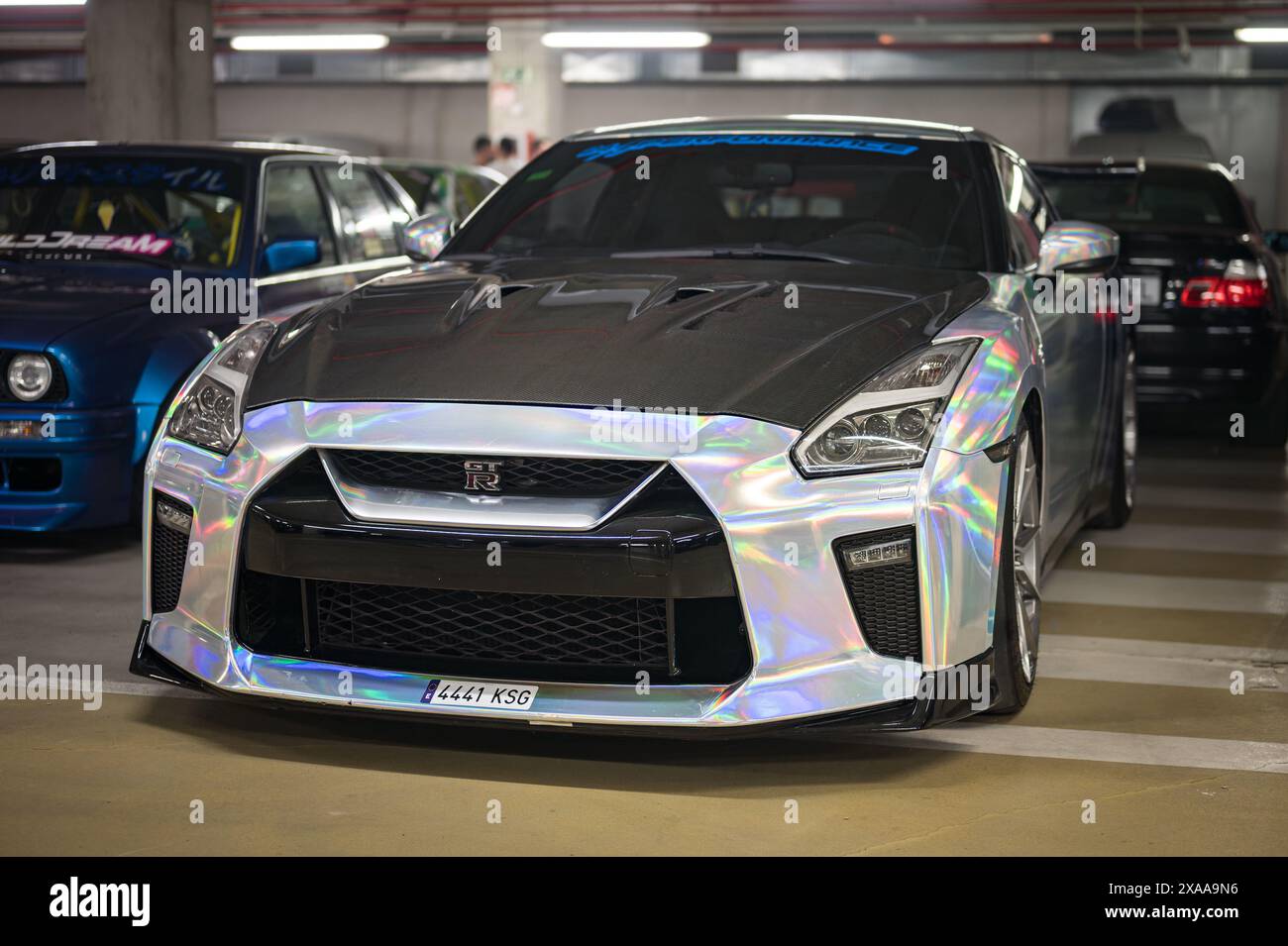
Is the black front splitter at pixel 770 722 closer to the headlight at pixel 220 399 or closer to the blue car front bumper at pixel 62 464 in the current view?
the headlight at pixel 220 399

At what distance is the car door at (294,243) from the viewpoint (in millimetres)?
6480

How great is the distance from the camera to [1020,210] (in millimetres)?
A: 4977

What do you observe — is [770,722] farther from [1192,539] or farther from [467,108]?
[467,108]

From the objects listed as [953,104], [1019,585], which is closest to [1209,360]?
[1019,585]

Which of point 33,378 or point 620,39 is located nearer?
point 33,378

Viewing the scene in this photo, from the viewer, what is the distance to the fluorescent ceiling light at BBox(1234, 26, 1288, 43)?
2067 cm

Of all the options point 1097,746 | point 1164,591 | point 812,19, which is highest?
point 812,19

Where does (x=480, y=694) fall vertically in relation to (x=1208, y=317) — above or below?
below

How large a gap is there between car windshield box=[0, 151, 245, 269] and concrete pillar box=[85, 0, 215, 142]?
618cm

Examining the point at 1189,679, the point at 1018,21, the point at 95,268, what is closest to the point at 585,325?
the point at 1189,679

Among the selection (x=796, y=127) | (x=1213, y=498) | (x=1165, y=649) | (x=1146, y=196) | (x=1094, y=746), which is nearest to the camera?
(x=1094, y=746)

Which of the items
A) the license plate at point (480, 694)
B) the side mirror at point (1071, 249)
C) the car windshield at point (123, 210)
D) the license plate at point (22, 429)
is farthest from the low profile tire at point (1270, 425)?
the license plate at point (480, 694)

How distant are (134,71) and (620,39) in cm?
932

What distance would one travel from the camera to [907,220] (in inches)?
181
